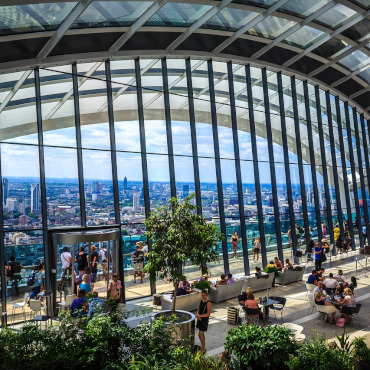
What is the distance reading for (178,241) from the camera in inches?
311

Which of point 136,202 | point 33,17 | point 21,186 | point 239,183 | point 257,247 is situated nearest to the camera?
point 33,17

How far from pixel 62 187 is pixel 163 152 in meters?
3.87

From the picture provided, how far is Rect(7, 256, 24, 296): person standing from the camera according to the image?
10406mm

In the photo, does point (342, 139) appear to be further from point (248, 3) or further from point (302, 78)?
point (248, 3)

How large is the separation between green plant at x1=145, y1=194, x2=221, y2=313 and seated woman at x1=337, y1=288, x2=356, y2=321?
13.1 feet

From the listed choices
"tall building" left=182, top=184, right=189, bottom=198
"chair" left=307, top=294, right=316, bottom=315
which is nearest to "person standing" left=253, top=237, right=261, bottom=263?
"tall building" left=182, top=184, right=189, bottom=198

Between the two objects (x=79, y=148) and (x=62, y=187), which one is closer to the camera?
(x=62, y=187)

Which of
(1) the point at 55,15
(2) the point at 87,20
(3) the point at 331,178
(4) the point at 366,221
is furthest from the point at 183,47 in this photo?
(4) the point at 366,221

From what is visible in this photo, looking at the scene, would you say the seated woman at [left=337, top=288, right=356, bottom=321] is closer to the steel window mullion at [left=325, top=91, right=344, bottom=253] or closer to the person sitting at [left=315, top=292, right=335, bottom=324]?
the person sitting at [left=315, top=292, right=335, bottom=324]

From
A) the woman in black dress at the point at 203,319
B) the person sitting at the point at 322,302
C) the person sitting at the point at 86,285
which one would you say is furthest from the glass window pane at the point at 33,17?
the person sitting at the point at 322,302

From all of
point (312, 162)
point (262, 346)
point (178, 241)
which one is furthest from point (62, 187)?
point (312, 162)

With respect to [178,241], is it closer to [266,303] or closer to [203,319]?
[203,319]

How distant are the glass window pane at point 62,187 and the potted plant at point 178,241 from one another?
13.9 ft

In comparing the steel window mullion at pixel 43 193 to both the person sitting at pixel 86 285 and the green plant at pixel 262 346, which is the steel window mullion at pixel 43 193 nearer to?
the person sitting at pixel 86 285
